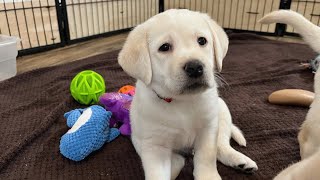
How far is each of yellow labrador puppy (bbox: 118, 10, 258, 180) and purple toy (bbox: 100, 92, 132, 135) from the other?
202 mm

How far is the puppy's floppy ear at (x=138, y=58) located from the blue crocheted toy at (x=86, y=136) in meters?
0.31

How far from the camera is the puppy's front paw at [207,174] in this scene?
0.94 metres

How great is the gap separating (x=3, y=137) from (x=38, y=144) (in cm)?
17

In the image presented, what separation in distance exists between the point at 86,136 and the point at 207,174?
17.1 inches

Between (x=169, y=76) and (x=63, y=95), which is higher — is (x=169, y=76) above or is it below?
above

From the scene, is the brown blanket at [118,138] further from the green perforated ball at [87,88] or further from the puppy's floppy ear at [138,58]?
the puppy's floppy ear at [138,58]

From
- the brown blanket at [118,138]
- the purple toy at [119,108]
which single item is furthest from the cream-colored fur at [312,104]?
the purple toy at [119,108]

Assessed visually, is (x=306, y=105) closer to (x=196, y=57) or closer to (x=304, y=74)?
(x=304, y=74)

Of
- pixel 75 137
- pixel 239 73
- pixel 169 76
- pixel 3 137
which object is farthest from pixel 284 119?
pixel 3 137

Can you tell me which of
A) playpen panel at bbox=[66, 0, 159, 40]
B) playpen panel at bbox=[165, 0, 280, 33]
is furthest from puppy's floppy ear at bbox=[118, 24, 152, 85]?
playpen panel at bbox=[165, 0, 280, 33]

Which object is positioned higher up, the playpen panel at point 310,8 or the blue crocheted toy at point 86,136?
the playpen panel at point 310,8

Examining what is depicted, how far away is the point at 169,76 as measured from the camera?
0.86 meters

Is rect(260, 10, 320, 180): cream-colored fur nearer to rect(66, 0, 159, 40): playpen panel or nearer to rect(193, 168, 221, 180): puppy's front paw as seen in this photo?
rect(193, 168, 221, 180): puppy's front paw

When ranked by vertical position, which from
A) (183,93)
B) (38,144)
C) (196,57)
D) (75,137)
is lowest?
(38,144)
